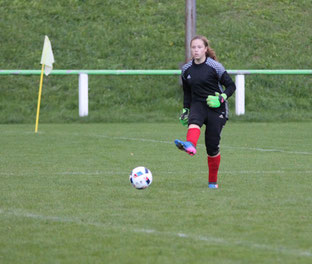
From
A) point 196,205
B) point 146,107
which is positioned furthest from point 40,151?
point 146,107

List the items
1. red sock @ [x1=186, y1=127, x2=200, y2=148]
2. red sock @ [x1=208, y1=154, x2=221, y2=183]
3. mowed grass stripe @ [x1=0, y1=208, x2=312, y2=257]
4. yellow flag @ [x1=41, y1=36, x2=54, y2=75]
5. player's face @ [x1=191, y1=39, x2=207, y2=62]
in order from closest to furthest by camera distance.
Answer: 1. mowed grass stripe @ [x1=0, y1=208, x2=312, y2=257]
2. red sock @ [x1=186, y1=127, x2=200, y2=148]
3. player's face @ [x1=191, y1=39, x2=207, y2=62]
4. red sock @ [x1=208, y1=154, x2=221, y2=183]
5. yellow flag @ [x1=41, y1=36, x2=54, y2=75]

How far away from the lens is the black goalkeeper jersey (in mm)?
8961

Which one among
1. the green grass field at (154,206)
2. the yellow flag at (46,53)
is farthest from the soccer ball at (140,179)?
the yellow flag at (46,53)

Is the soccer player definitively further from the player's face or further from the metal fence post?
the metal fence post

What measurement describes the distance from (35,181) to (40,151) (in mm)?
4093

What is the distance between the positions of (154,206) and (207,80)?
2.11m

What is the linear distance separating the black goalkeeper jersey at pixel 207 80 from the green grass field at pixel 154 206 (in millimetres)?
1080

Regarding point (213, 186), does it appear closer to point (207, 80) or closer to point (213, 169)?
point (213, 169)

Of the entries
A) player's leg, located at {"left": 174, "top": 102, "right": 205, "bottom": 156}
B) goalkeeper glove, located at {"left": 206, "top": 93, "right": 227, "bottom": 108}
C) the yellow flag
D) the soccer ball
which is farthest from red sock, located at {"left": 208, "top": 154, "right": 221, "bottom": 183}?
the yellow flag

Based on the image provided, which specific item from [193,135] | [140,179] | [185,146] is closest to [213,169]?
[193,135]

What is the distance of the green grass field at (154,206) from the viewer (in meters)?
5.50

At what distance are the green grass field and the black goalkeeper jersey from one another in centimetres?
108

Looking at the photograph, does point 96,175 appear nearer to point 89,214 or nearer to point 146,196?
point 146,196

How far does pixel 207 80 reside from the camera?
8.95m
